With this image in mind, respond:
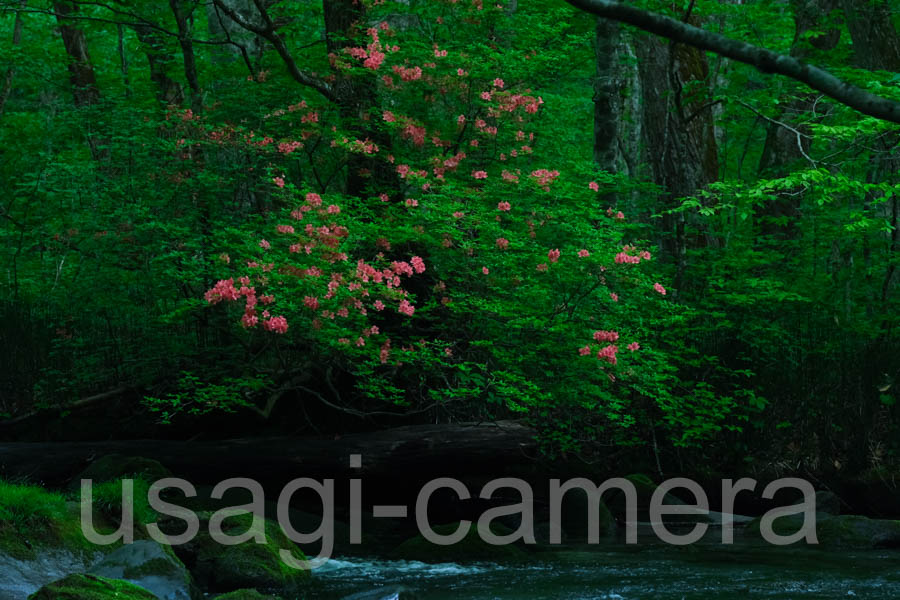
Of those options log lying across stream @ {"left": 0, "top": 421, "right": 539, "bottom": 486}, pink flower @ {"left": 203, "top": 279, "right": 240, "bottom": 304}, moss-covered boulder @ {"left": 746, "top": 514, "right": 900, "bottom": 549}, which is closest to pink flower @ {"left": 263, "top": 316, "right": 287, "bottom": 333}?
pink flower @ {"left": 203, "top": 279, "right": 240, "bottom": 304}

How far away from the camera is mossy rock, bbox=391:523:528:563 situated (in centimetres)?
763

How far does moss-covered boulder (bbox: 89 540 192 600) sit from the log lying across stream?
321cm

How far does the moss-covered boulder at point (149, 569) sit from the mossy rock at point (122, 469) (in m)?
2.39

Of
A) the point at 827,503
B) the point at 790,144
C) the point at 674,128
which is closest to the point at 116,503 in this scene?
the point at 827,503

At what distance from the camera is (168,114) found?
369 inches

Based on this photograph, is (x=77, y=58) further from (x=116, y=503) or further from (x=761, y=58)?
(x=761, y=58)

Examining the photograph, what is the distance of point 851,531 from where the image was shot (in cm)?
826

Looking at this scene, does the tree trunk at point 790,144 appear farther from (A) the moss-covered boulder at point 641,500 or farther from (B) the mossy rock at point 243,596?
(B) the mossy rock at point 243,596

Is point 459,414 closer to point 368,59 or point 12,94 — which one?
point 368,59

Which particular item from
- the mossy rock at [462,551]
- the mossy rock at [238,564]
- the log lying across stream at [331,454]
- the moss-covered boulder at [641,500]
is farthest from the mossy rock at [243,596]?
the moss-covered boulder at [641,500]

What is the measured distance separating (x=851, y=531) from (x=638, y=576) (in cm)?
253

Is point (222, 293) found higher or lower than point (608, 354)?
higher

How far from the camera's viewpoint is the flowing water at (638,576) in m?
6.25

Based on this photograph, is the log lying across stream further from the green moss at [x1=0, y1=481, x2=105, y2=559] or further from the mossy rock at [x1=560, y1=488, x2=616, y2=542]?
the green moss at [x1=0, y1=481, x2=105, y2=559]
